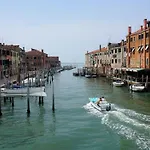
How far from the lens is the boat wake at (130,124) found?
22703 mm

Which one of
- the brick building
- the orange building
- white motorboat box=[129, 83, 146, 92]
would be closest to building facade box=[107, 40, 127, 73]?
the orange building

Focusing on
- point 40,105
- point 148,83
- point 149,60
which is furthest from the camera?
point 149,60

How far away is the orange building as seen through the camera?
202 ft

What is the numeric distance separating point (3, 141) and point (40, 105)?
597 inches

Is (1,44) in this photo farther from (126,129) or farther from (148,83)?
(126,129)

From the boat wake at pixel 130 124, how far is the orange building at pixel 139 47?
30776mm

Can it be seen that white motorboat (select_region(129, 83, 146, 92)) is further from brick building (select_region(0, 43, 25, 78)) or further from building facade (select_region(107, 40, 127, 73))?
building facade (select_region(107, 40, 127, 73))

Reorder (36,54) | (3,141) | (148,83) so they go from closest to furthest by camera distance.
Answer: (3,141)
(148,83)
(36,54)

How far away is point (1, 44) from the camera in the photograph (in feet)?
234

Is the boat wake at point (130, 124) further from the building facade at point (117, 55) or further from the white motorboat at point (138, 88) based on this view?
the building facade at point (117, 55)

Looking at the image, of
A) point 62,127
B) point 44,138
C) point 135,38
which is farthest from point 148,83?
point 44,138

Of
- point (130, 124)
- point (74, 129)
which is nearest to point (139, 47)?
point (130, 124)

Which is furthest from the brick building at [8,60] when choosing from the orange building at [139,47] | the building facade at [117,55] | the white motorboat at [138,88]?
the orange building at [139,47]

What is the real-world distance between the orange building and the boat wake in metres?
30.8
